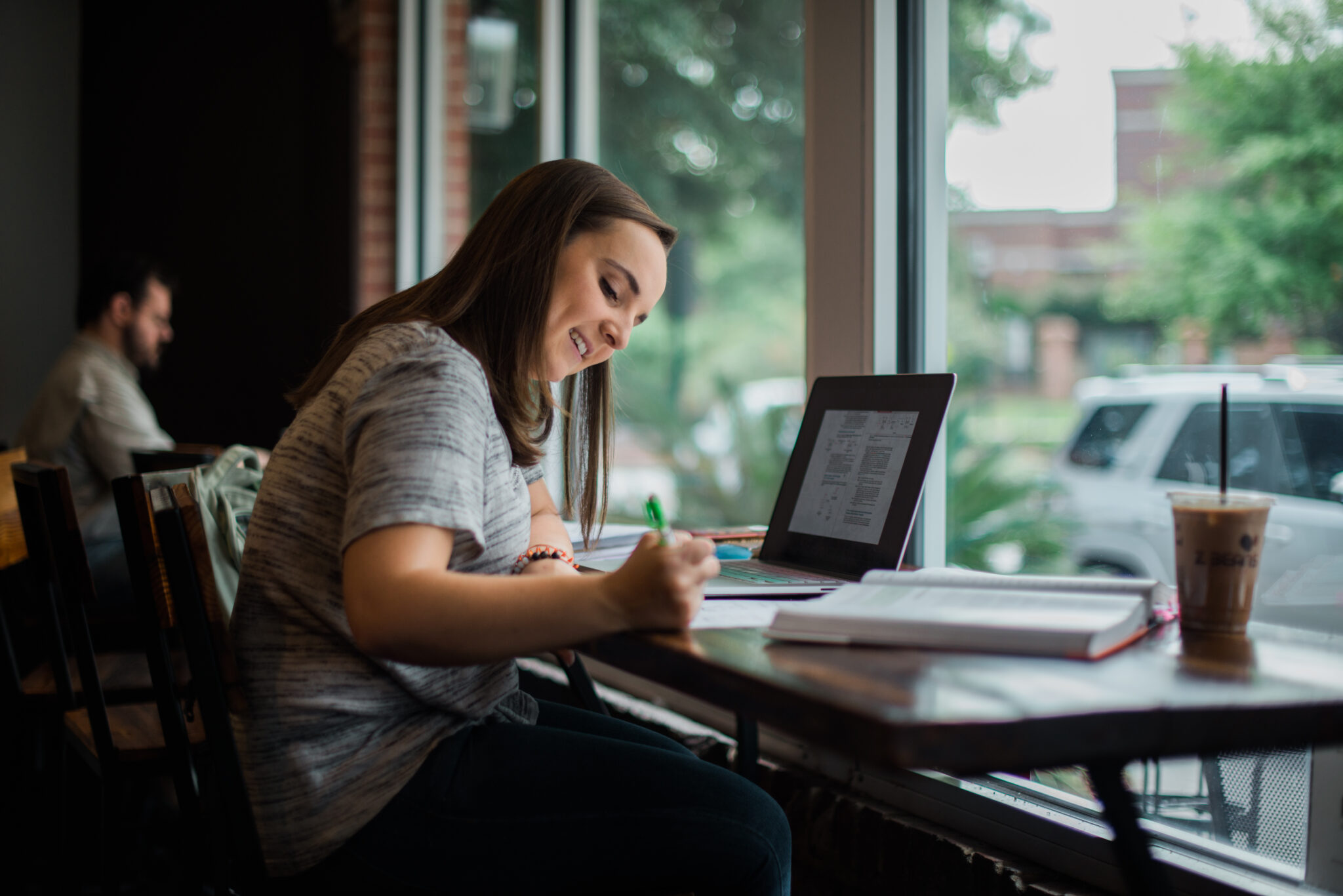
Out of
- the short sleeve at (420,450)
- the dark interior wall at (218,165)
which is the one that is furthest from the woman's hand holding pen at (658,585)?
the dark interior wall at (218,165)

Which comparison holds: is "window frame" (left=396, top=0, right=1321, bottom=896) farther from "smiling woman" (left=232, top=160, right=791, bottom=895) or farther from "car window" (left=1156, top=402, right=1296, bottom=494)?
"smiling woman" (left=232, top=160, right=791, bottom=895)

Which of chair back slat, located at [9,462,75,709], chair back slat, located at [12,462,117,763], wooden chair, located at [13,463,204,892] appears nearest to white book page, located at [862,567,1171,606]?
wooden chair, located at [13,463,204,892]

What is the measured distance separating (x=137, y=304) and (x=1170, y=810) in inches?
146

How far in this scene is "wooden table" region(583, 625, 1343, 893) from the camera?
2.14ft

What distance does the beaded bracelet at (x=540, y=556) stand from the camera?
117cm

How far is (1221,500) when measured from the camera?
0.97 m

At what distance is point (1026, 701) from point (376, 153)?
419 cm

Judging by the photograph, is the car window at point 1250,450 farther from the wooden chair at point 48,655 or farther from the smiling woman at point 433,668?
the wooden chair at point 48,655

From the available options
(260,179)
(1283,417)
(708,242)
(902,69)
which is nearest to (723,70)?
(708,242)

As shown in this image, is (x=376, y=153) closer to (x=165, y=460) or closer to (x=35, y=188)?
(x=35, y=188)

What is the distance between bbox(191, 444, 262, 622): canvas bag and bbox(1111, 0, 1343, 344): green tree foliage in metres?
1.60

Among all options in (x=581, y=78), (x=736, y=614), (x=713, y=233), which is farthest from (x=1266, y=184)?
(x=713, y=233)

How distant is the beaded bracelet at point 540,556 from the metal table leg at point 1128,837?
632 mm

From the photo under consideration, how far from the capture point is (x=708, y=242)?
7.21 metres
